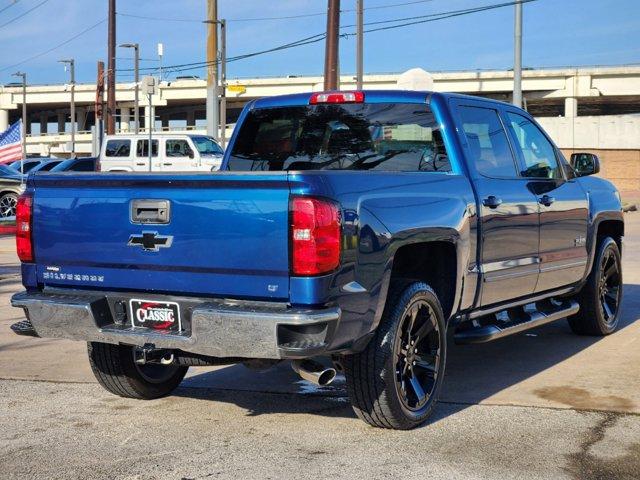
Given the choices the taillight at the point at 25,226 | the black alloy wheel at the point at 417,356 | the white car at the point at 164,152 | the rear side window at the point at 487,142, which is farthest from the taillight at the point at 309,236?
the white car at the point at 164,152

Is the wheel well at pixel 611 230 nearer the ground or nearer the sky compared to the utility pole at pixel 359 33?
nearer the ground

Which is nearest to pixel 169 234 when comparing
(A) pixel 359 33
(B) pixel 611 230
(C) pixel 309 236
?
(C) pixel 309 236

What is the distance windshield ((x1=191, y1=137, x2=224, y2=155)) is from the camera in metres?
30.5

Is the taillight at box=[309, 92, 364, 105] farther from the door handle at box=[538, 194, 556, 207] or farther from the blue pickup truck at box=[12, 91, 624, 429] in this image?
the door handle at box=[538, 194, 556, 207]

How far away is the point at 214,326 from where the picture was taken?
466 centimetres

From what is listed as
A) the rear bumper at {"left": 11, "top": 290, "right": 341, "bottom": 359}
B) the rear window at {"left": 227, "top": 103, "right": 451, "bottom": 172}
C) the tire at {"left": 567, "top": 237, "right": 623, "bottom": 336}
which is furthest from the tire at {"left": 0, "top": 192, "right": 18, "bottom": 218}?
the rear bumper at {"left": 11, "top": 290, "right": 341, "bottom": 359}

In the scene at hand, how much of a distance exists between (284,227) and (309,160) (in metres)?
2.01

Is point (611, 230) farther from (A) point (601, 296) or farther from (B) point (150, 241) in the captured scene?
(B) point (150, 241)

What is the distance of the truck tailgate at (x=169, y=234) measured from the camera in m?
4.59

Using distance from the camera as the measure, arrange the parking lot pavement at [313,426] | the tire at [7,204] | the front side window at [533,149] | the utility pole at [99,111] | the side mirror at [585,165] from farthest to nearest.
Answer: the utility pole at [99,111]
the tire at [7,204]
the side mirror at [585,165]
the front side window at [533,149]
the parking lot pavement at [313,426]

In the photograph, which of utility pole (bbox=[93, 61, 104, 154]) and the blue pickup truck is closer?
the blue pickup truck

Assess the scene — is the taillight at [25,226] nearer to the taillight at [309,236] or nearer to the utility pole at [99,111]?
the taillight at [309,236]

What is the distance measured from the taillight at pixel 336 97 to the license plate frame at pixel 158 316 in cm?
222

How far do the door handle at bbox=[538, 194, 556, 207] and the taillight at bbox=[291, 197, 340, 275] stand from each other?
2844 mm
